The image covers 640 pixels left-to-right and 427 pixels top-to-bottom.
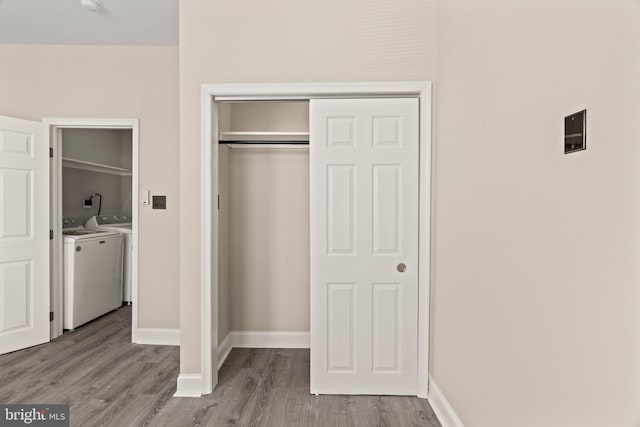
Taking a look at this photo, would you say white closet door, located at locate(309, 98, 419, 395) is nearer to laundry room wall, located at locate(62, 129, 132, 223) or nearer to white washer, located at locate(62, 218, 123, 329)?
white washer, located at locate(62, 218, 123, 329)

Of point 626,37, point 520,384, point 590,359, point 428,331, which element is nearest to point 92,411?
point 428,331

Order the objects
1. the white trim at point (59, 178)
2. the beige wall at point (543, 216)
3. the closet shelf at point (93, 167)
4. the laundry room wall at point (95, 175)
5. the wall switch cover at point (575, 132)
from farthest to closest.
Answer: the laundry room wall at point (95, 175)
the closet shelf at point (93, 167)
the white trim at point (59, 178)
the wall switch cover at point (575, 132)
the beige wall at point (543, 216)

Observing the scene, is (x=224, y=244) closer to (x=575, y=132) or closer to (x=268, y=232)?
(x=268, y=232)

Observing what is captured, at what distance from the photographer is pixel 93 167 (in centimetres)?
488

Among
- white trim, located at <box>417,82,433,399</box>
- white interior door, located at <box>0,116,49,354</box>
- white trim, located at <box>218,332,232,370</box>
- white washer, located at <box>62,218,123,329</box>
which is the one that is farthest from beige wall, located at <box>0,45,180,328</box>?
white trim, located at <box>417,82,433,399</box>

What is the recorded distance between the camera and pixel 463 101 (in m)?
1.92

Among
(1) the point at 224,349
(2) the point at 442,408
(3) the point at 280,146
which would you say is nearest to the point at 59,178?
(3) the point at 280,146

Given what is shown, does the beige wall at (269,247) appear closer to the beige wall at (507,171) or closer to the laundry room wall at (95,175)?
the beige wall at (507,171)

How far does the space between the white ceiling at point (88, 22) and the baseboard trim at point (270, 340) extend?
2822 millimetres

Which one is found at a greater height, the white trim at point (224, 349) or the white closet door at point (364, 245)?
the white closet door at point (364, 245)

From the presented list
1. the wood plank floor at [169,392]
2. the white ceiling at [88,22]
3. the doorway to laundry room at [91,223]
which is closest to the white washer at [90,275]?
the doorway to laundry room at [91,223]

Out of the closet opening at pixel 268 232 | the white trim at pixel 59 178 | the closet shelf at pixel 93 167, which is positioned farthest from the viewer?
→ the closet shelf at pixel 93 167

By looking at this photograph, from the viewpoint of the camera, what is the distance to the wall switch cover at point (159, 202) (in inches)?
137

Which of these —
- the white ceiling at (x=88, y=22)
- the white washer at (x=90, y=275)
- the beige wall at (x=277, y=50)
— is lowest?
the white washer at (x=90, y=275)
